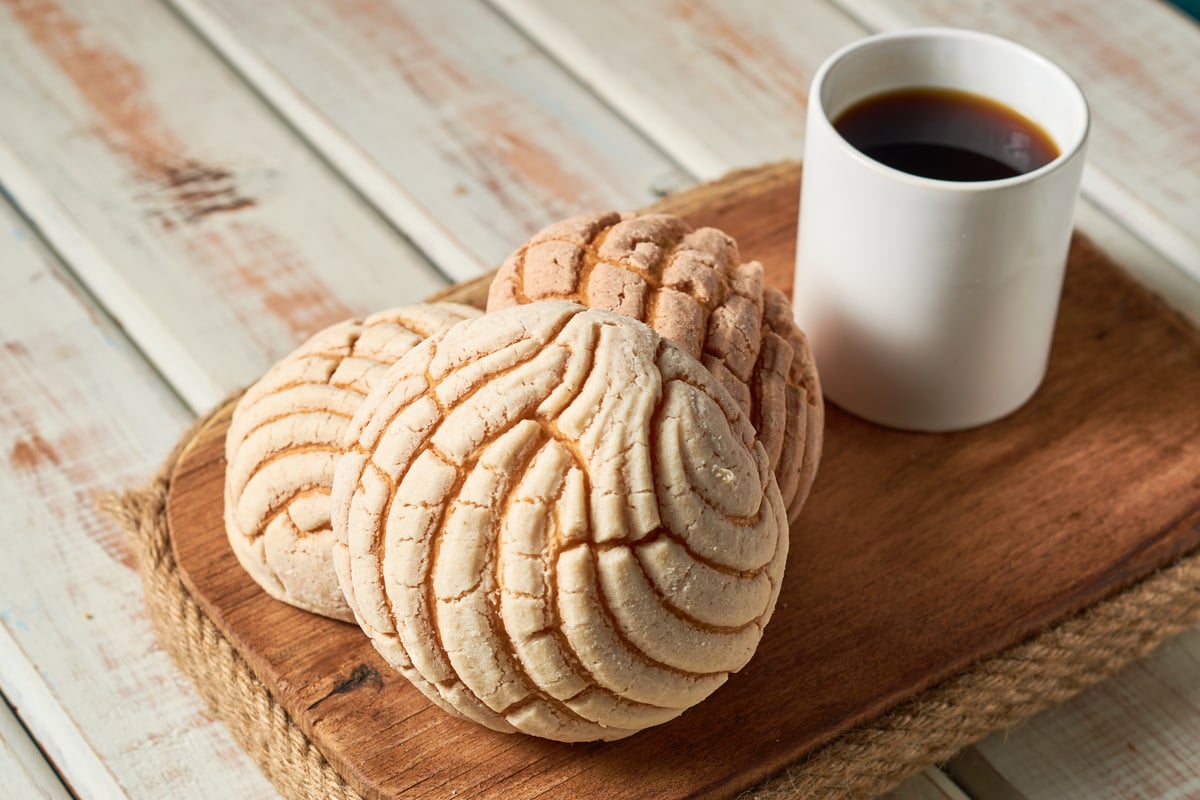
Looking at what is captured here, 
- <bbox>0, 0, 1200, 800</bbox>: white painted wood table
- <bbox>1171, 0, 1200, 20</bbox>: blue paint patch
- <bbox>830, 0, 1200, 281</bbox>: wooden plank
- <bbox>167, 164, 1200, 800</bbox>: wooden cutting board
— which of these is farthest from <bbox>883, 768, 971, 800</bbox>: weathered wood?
<bbox>1171, 0, 1200, 20</bbox>: blue paint patch

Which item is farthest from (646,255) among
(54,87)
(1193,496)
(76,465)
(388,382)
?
(54,87)

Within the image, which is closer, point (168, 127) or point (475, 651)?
point (475, 651)

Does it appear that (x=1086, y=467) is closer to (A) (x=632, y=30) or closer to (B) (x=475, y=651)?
(B) (x=475, y=651)

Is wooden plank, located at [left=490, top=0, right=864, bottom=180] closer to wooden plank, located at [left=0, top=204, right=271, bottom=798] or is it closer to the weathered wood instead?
wooden plank, located at [left=0, top=204, right=271, bottom=798]

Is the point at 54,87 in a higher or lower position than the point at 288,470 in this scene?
lower

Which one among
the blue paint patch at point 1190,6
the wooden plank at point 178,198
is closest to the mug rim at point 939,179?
the wooden plank at point 178,198

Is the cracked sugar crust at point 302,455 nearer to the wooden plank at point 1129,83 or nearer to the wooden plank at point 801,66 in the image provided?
the wooden plank at point 801,66
